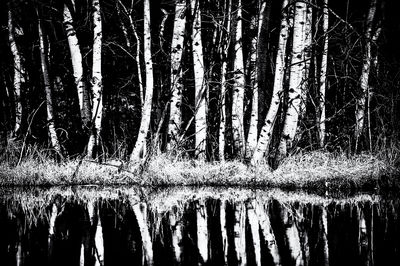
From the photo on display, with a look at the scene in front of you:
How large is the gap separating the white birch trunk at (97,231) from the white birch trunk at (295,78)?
4.70 m

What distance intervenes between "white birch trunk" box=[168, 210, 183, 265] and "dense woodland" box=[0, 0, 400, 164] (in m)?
4.44

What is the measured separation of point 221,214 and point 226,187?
3.70 metres

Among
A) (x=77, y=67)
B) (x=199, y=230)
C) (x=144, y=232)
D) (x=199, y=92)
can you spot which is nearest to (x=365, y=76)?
(x=199, y=92)

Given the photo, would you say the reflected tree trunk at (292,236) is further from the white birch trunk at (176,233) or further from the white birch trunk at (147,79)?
the white birch trunk at (147,79)

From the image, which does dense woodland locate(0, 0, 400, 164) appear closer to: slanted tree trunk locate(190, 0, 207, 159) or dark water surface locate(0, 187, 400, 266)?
slanted tree trunk locate(190, 0, 207, 159)

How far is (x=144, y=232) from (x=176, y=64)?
7.02m

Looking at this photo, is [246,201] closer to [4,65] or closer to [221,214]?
[221,214]

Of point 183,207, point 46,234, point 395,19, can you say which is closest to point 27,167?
point 183,207

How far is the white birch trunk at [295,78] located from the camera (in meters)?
10.8

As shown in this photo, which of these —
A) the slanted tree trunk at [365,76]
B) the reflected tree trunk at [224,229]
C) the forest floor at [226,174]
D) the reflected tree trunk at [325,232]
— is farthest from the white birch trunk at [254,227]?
the slanted tree trunk at [365,76]

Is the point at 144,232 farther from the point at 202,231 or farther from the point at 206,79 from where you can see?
the point at 206,79

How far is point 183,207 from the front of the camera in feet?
25.0

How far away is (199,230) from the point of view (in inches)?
234

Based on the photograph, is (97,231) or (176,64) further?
(176,64)
